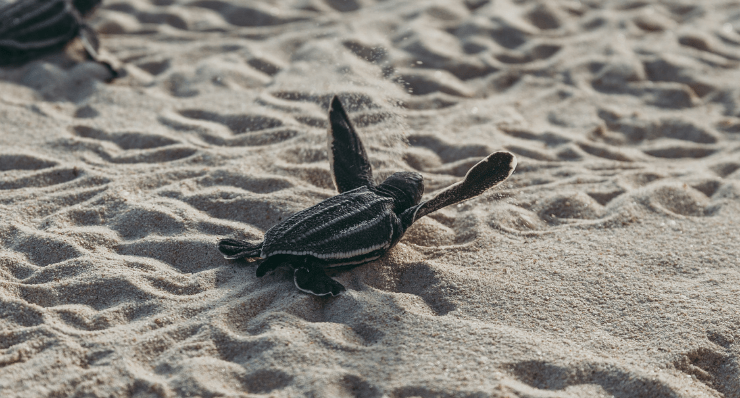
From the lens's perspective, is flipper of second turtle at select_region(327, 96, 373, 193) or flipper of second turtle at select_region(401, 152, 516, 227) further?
flipper of second turtle at select_region(327, 96, 373, 193)

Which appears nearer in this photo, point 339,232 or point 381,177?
point 339,232

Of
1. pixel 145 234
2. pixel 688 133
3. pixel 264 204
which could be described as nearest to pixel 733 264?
pixel 688 133

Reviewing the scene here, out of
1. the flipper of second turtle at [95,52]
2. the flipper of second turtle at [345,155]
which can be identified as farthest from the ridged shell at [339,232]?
the flipper of second turtle at [95,52]

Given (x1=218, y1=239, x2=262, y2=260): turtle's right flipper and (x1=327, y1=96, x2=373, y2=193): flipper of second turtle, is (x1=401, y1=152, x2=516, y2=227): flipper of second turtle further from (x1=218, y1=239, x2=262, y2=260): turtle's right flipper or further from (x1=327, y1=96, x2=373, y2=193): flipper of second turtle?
(x1=218, y1=239, x2=262, y2=260): turtle's right flipper

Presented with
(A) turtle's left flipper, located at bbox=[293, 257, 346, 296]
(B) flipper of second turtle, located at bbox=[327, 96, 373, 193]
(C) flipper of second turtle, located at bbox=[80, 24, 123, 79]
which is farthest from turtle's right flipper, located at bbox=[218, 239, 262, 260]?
(C) flipper of second turtle, located at bbox=[80, 24, 123, 79]

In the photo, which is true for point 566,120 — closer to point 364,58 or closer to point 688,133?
point 688,133

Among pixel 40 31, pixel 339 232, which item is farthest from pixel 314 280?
pixel 40 31

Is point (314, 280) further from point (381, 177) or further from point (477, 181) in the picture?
point (381, 177)
